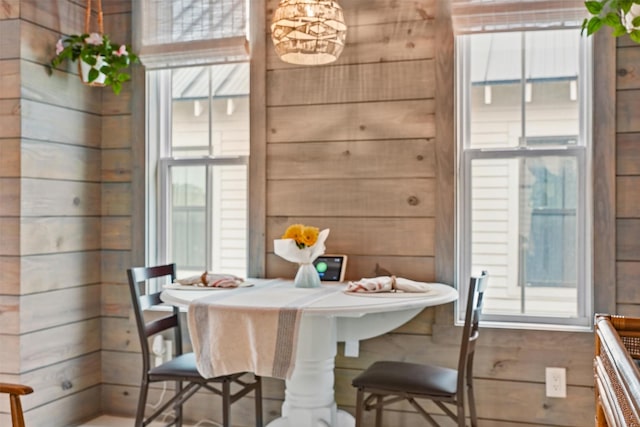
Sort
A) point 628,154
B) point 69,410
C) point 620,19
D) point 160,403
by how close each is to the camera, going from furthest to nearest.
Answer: point 160,403
point 69,410
point 628,154
point 620,19

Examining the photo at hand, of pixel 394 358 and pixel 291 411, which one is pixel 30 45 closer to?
pixel 291 411

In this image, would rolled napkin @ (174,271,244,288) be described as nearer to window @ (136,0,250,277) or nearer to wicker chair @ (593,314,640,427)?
window @ (136,0,250,277)

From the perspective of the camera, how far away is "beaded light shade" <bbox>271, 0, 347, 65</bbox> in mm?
2654

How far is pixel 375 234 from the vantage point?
3045mm

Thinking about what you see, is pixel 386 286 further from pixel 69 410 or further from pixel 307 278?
pixel 69 410

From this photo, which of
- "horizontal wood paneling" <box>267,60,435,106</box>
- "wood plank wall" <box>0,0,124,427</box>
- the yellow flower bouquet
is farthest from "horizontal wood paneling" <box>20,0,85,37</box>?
the yellow flower bouquet

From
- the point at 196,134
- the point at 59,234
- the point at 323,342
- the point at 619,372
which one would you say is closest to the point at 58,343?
the point at 59,234

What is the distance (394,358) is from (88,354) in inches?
64.4

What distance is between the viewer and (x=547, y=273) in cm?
290

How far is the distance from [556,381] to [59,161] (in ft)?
8.43

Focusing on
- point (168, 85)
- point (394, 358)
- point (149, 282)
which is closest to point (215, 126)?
point (168, 85)

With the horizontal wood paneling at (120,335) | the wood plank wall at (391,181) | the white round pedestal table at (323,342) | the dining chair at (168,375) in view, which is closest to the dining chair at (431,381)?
the white round pedestal table at (323,342)

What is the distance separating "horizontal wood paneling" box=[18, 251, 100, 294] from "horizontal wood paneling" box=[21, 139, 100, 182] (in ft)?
1.31

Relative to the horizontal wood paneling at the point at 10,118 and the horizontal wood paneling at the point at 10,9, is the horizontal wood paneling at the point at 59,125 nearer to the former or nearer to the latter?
the horizontal wood paneling at the point at 10,118
